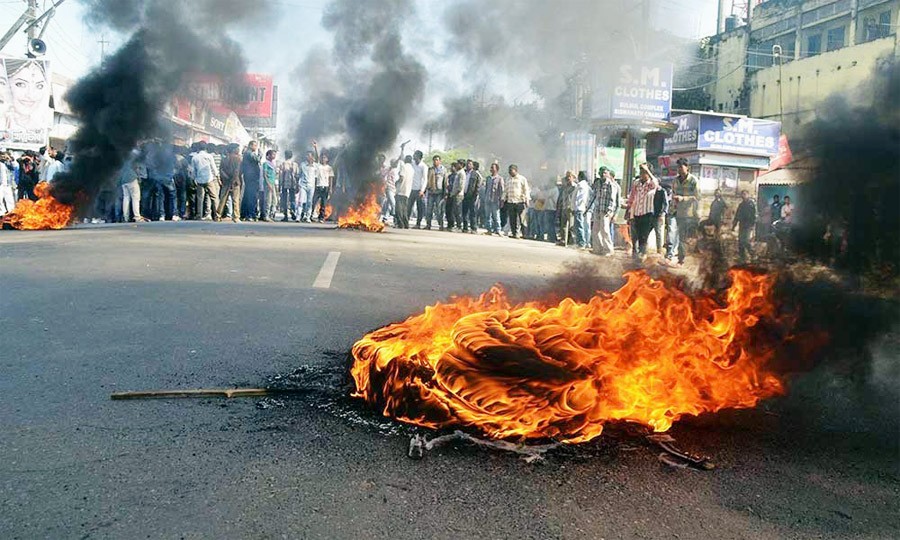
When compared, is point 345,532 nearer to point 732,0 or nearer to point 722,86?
point 732,0

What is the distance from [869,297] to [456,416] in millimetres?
2403

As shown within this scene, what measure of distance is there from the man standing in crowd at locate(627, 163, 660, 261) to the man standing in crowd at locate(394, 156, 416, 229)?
23.0 feet

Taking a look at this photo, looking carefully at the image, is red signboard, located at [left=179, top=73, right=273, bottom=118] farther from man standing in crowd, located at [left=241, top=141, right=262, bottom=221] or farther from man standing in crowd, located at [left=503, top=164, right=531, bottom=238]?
man standing in crowd, located at [left=503, top=164, right=531, bottom=238]

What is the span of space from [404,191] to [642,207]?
7.64 metres

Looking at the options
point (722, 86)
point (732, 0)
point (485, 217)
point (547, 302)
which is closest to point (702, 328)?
point (547, 302)

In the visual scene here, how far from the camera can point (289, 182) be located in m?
19.2

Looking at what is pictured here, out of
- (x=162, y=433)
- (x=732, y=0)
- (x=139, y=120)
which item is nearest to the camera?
(x=162, y=433)

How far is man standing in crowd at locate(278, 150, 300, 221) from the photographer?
1906 centimetres

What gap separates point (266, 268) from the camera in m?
8.64

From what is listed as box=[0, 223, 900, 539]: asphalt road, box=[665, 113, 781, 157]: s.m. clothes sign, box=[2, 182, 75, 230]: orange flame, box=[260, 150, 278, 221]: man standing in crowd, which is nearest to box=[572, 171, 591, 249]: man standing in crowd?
box=[665, 113, 781, 157]: s.m. clothes sign

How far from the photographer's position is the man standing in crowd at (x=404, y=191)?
60.3 feet

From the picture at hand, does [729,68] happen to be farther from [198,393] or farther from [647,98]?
[198,393]

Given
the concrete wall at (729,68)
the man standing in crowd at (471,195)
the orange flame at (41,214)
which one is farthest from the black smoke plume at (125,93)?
the concrete wall at (729,68)

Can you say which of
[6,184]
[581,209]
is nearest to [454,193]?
[581,209]
